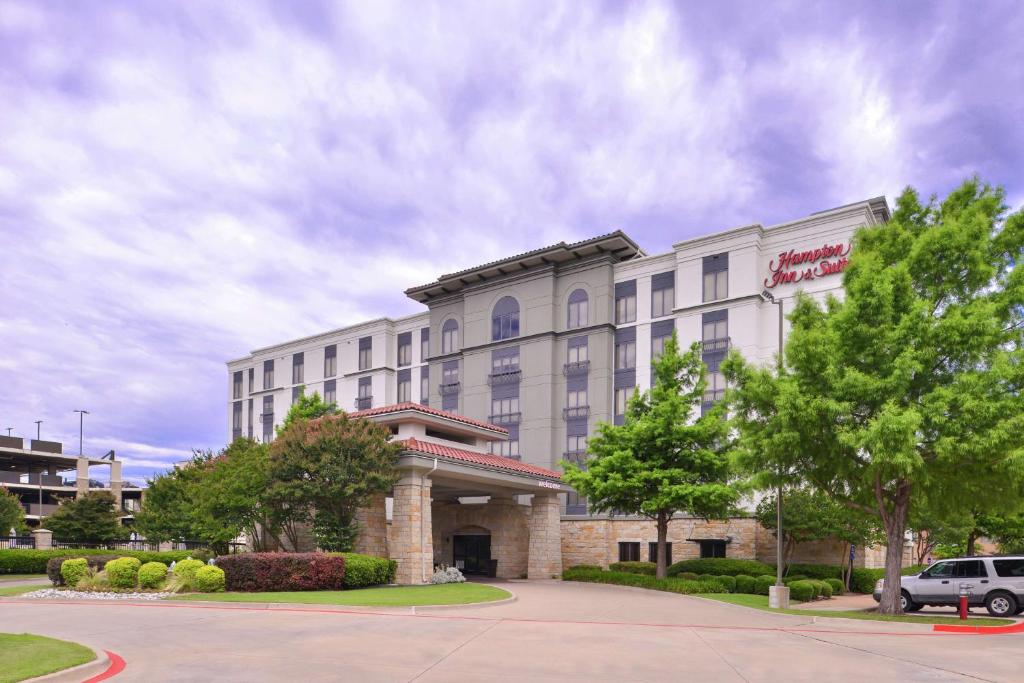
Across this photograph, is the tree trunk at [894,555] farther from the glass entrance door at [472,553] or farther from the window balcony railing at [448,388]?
the window balcony railing at [448,388]

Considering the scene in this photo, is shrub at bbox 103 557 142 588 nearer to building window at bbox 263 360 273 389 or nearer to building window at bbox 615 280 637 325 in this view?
building window at bbox 615 280 637 325

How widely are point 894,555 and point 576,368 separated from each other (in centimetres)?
2973

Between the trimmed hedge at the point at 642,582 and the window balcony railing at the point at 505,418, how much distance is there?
15.4 meters

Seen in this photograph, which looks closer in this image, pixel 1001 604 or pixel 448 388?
pixel 1001 604

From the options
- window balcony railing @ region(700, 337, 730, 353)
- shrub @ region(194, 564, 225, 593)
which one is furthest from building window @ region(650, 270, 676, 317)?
shrub @ region(194, 564, 225, 593)

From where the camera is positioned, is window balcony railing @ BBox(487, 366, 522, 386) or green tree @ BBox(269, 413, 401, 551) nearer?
green tree @ BBox(269, 413, 401, 551)

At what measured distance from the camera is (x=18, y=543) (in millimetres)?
42938

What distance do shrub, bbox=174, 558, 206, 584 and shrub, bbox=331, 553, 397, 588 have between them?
4.78 metres

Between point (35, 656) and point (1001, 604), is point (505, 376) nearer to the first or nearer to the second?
point (1001, 604)

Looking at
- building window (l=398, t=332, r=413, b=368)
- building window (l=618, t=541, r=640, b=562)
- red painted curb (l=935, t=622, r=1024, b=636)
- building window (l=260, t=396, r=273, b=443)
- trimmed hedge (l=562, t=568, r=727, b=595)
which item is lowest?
building window (l=618, t=541, r=640, b=562)

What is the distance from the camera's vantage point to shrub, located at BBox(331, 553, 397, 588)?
1087 inches

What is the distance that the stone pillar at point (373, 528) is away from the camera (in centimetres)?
3225

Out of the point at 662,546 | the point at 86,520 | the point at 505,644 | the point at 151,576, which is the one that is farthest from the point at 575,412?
the point at 505,644

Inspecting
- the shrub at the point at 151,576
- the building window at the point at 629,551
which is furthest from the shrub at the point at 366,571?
the building window at the point at 629,551
